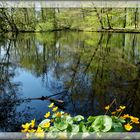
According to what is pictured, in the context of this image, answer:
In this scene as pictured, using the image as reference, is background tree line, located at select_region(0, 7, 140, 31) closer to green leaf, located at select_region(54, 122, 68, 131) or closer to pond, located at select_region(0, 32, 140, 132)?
pond, located at select_region(0, 32, 140, 132)

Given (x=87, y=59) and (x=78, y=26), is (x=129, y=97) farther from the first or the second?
(x=78, y=26)

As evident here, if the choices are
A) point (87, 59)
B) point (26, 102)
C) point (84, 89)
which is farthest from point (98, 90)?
point (87, 59)

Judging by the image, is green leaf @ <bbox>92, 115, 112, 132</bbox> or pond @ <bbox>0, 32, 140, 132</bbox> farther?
pond @ <bbox>0, 32, 140, 132</bbox>

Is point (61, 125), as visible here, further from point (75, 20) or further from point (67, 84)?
point (75, 20)

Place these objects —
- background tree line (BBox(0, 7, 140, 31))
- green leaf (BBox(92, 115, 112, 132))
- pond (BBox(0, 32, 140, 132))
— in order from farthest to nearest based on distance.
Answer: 1. background tree line (BBox(0, 7, 140, 31))
2. pond (BBox(0, 32, 140, 132))
3. green leaf (BBox(92, 115, 112, 132))

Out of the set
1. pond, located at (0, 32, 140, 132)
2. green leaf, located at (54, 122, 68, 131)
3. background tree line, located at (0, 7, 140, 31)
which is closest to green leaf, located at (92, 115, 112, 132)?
green leaf, located at (54, 122, 68, 131)

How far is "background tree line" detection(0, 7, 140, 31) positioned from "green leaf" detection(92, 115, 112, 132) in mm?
20899

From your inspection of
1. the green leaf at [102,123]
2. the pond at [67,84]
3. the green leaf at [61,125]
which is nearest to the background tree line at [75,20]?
the pond at [67,84]

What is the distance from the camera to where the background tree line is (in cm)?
2279

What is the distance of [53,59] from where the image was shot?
10047 mm

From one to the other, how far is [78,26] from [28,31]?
4318mm

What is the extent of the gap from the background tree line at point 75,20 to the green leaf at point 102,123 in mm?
20899

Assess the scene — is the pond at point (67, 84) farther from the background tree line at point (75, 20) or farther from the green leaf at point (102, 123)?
the background tree line at point (75, 20)

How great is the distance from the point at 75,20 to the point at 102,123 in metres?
25.3
